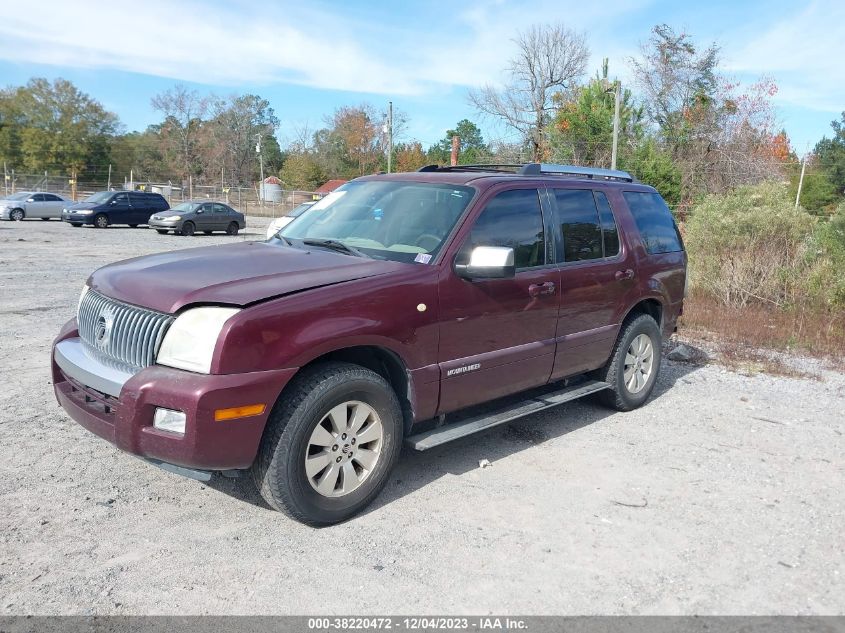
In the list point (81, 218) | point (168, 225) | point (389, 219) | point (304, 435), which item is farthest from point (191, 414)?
point (81, 218)

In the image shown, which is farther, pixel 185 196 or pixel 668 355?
pixel 185 196

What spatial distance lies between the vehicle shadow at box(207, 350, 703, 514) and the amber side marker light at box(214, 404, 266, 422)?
2.33 feet

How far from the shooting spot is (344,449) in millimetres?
3771

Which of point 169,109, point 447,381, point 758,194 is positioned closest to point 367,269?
point 447,381

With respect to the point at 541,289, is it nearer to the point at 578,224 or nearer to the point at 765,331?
the point at 578,224

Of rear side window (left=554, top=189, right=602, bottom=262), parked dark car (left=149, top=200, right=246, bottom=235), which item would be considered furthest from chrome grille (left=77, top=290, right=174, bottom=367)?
parked dark car (left=149, top=200, right=246, bottom=235)

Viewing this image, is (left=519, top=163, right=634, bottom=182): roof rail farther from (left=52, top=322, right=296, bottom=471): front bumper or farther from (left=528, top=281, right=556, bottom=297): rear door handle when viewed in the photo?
(left=52, top=322, right=296, bottom=471): front bumper

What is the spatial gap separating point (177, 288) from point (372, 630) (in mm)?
1955

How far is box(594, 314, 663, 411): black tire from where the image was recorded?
19.1 ft

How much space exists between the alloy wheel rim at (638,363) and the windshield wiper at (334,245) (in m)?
2.78

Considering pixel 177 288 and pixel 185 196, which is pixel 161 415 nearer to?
pixel 177 288

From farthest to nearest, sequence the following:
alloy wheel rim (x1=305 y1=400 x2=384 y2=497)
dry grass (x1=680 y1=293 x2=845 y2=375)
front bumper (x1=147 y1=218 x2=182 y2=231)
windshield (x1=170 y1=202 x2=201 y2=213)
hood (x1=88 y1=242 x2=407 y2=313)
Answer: windshield (x1=170 y1=202 x2=201 y2=213) < front bumper (x1=147 y1=218 x2=182 y2=231) < dry grass (x1=680 y1=293 x2=845 y2=375) < alloy wheel rim (x1=305 y1=400 x2=384 y2=497) < hood (x1=88 y1=242 x2=407 y2=313)

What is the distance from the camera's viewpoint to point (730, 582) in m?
3.35

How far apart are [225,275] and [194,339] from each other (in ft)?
1.79
